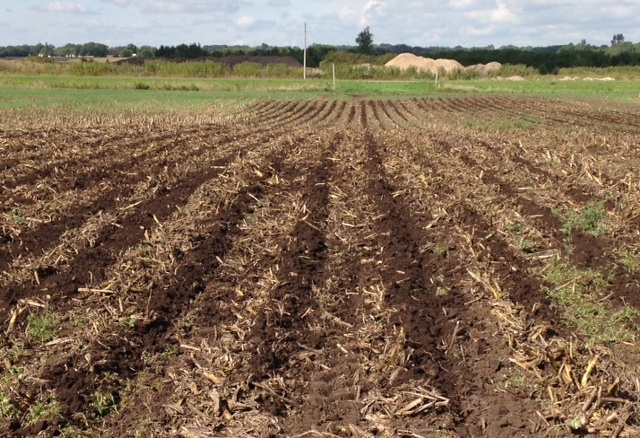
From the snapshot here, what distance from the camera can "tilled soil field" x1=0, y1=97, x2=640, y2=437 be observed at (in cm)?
473

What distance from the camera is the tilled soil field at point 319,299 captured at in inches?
186

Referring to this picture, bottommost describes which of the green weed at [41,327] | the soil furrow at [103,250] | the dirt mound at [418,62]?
the green weed at [41,327]

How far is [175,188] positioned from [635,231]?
769cm

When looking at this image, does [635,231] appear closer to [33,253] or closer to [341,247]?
[341,247]

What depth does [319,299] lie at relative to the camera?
668 cm

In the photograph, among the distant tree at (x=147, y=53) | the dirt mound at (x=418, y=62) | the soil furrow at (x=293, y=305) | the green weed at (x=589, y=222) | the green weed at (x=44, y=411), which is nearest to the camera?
the green weed at (x=44, y=411)

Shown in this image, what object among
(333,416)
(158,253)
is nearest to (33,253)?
(158,253)

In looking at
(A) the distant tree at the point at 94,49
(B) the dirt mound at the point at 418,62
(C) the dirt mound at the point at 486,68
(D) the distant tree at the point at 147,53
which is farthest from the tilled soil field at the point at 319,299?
(A) the distant tree at the point at 94,49

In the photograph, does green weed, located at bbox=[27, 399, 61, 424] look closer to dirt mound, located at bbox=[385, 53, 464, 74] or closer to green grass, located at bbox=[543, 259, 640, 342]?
green grass, located at bbox=[543, 259, 640, 342]

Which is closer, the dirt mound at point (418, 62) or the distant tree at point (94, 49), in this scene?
the dirt mound at point (418, 62)

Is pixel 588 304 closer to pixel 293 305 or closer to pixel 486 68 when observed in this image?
pixel 293 305

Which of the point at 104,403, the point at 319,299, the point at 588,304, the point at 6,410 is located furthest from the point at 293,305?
the point at 588,304

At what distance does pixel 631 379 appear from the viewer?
→ 5.11 m

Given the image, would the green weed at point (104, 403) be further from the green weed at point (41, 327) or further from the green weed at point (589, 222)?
the green weed at point (589, 222)
